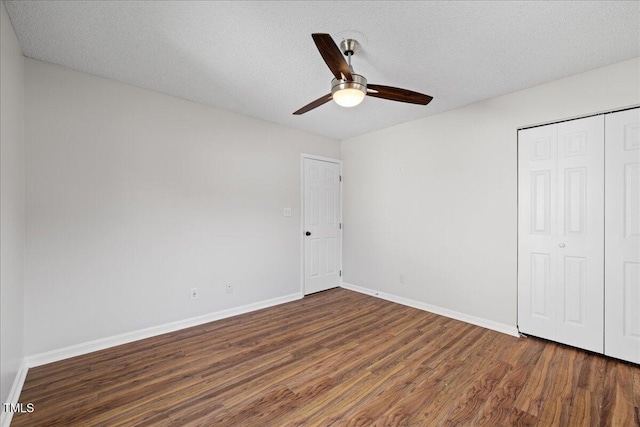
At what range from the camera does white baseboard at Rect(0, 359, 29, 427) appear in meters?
1.65

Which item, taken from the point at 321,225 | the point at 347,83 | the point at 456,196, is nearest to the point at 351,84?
the point at 347,83

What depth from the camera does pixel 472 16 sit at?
5.97 ft

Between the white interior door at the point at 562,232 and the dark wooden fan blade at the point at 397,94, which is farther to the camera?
the white interior door at the point at 562,232

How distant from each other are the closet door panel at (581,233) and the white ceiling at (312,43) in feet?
2.18

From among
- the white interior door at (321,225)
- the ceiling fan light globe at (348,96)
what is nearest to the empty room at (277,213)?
the ceiling fan light globe at (348,96)

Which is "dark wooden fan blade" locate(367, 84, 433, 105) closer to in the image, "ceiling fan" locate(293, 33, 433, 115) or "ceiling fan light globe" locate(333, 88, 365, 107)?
"ceiling fan" locate(293, 33, 433, 115)

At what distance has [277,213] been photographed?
13.0 feet

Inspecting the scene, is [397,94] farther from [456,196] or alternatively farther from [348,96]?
[456,196]

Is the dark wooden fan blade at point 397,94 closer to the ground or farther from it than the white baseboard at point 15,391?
farther from it

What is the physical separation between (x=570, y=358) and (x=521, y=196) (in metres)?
1.52

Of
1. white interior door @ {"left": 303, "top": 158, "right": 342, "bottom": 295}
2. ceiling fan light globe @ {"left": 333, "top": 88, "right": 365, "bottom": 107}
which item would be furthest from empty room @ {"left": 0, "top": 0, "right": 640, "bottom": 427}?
white interior door @ {"left": 303, "top": 158, "right": 342, "bottom": 295}

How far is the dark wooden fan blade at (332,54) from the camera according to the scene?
155 centimetres

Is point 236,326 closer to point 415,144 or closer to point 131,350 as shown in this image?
point 131,350

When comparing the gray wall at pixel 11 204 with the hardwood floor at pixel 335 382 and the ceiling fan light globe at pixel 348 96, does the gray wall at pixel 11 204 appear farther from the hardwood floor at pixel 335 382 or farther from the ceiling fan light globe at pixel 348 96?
the ceiling fan light globe at pixel 348 96
